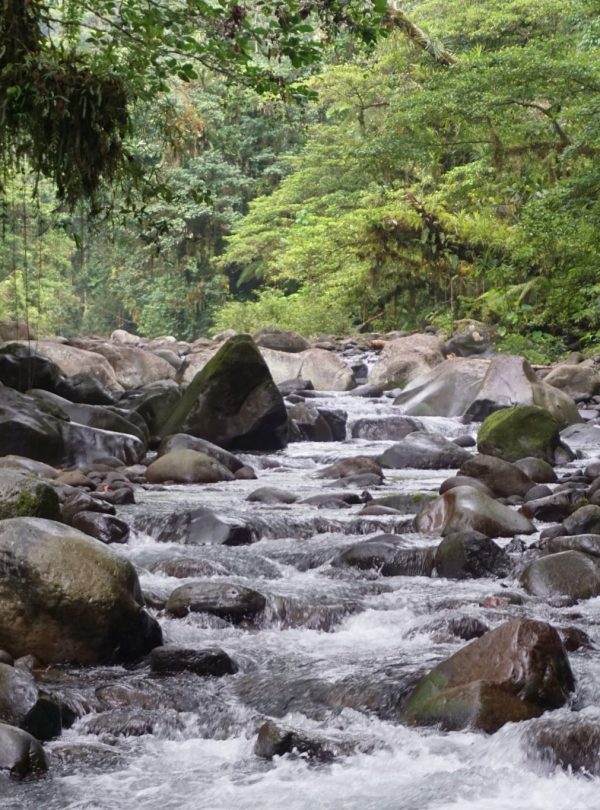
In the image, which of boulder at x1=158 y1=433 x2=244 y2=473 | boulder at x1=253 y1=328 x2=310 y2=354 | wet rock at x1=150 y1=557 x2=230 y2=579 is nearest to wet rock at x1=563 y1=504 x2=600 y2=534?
wet rock at x1=150 y1=557 x2=230 y2=579

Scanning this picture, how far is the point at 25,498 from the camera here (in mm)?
5629

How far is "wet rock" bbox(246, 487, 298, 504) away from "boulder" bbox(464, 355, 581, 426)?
481cm

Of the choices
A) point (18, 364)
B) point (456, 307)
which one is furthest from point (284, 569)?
point (456, 307)

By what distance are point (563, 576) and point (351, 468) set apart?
4.71 meters

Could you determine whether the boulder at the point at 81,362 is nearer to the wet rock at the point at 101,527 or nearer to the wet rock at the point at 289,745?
the wet rock at the point at 101,527

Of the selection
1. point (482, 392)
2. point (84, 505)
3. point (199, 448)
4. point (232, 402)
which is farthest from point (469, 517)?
point (482, 392)

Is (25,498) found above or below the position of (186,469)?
above

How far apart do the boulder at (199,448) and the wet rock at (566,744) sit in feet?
22.2

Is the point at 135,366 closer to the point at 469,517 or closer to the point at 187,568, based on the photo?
the point at 469,517

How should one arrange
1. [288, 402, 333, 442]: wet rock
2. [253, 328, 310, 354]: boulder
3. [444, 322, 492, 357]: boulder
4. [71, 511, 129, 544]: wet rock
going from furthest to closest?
[253, 328, 310, 354]: boulder, [444, 322, 492, 357]: boulder, [288, 402, 333, 442]: wet rock, [71, 511, 129, 544]: wet rock

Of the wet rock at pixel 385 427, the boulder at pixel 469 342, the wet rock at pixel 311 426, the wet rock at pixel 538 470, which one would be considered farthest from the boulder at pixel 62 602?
the boulder at pixel 469 342

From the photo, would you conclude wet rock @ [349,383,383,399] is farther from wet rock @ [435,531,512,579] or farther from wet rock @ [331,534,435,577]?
wet rock @ [435,531,512,579]

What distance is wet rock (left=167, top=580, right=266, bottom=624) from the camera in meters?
5.23

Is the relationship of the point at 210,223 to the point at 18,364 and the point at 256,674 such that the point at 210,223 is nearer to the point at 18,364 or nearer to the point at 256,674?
the point at 18,364
